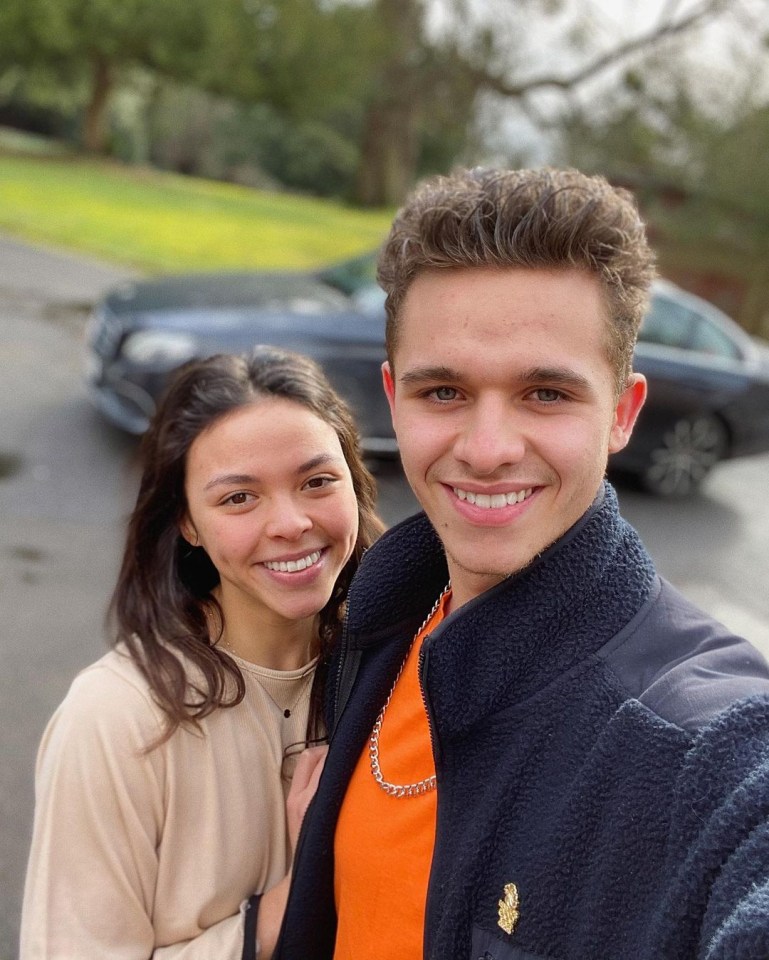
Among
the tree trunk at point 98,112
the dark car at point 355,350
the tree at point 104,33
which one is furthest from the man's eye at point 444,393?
the tree trunk at point 98,112

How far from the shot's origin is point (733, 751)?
1.18 m

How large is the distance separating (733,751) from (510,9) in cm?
2455

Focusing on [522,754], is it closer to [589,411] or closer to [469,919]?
[469,919]

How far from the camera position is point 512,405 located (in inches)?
57.1

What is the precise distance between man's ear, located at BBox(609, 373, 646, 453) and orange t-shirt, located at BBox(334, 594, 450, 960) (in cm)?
57

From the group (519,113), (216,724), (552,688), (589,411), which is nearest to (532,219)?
(589,411)

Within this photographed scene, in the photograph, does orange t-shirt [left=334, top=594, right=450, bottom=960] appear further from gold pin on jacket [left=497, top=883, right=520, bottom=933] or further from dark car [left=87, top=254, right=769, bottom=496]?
dark car [left=87, top=254, right=769, bottom=496]

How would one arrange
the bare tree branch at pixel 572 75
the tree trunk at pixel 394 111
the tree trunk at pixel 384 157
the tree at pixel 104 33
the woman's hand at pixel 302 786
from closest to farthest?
the woman's hand at pixel 302 786 < the bare tree branch at pixel 572 75 < the tree trunk at pixel 394 111 < the tree at pixel 104 33 < the tree trunk at pixel 384 157

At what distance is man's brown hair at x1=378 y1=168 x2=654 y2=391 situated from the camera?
1.45 meters

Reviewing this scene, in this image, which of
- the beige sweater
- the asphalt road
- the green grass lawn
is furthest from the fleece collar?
the green grass lawn

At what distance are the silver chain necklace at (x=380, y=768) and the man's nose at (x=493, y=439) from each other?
52 cm

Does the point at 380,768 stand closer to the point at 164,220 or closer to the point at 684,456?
the point at 684,456

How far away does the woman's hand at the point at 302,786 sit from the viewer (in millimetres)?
1843

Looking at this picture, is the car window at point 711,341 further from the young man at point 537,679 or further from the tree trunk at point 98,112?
the tree trunk at point 98,112
